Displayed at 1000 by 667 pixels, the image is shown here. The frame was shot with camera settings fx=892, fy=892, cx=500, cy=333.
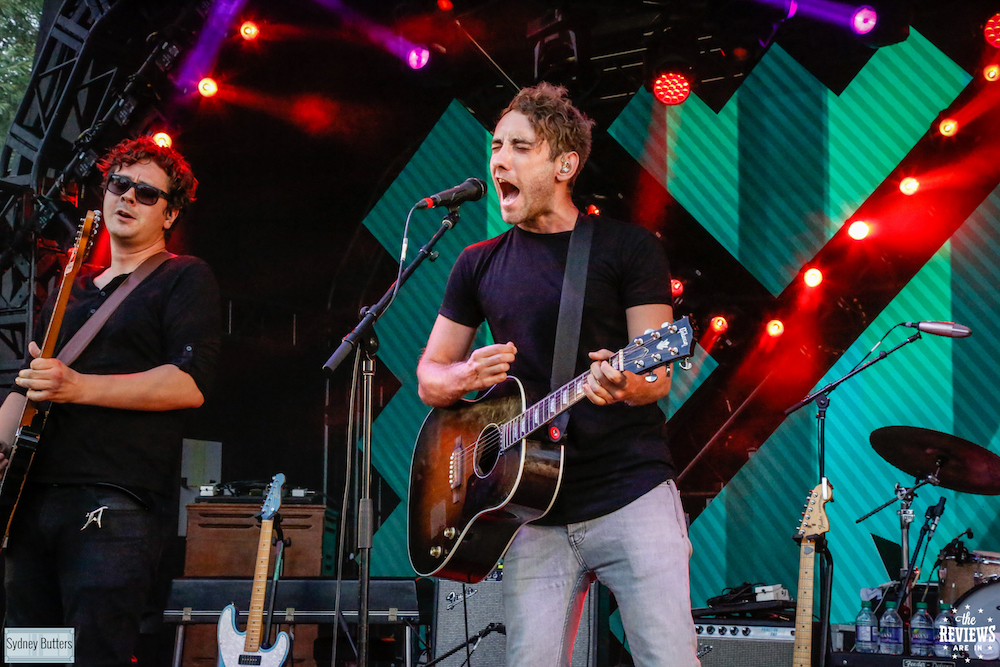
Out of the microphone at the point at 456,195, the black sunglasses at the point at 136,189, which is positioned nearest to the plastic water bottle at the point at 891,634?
the microphone at the point at 456,195

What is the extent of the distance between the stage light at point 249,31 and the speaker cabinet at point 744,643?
A: 15.7 ft

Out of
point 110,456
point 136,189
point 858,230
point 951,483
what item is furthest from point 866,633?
point 136,189

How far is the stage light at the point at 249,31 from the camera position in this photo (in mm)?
6188

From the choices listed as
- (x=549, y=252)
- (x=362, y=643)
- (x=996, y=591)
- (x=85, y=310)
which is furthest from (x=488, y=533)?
(x=996, y=591)

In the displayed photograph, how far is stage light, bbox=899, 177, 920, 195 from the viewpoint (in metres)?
5.72

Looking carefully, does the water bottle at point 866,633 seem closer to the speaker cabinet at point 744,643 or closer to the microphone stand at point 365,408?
the speaker cabinet at point 744,643

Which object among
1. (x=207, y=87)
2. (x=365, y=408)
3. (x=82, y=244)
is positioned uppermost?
(x=207, y=87)

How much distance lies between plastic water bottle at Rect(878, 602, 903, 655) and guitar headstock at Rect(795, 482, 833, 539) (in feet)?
1.94

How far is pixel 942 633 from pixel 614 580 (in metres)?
2.76

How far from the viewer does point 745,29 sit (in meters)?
5.97

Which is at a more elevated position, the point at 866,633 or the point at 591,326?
the point at 591,326

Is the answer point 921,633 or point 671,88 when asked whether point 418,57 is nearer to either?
point 671,88

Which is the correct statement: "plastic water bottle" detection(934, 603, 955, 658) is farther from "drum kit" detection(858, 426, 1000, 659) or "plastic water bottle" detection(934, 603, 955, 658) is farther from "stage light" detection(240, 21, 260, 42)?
"stage light" detection(240, 21, 260, 42)

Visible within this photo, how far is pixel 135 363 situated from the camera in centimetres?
294
